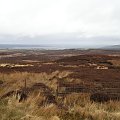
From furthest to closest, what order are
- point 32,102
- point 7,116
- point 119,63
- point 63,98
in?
point 119,63 → point 63,98 → point 32,102 → point 7,116

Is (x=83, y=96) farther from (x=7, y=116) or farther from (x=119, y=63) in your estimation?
(x=119, y=63)

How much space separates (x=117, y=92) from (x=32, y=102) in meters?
7.15

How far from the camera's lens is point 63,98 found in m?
14.7

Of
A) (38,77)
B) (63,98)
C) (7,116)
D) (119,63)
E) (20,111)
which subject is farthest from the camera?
(119,63)

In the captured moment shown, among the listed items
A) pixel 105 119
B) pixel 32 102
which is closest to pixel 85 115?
pixel 105 119

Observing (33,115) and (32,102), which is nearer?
(33,115)

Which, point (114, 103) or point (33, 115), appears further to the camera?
point (114, 103)

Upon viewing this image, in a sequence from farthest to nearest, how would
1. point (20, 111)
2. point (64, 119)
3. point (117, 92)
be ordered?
1. point (117, 92)
2. point (64, 119)
3. point (20, 111)

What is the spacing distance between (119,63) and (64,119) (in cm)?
3469

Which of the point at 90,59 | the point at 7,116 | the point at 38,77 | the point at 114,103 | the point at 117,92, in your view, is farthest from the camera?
the point at 90,59

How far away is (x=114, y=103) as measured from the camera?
541 inches

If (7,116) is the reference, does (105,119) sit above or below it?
below

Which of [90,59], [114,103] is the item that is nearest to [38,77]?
[114,103]

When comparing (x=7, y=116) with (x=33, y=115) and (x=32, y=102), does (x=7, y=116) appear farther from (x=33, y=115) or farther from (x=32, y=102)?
(x=32, y=102)
